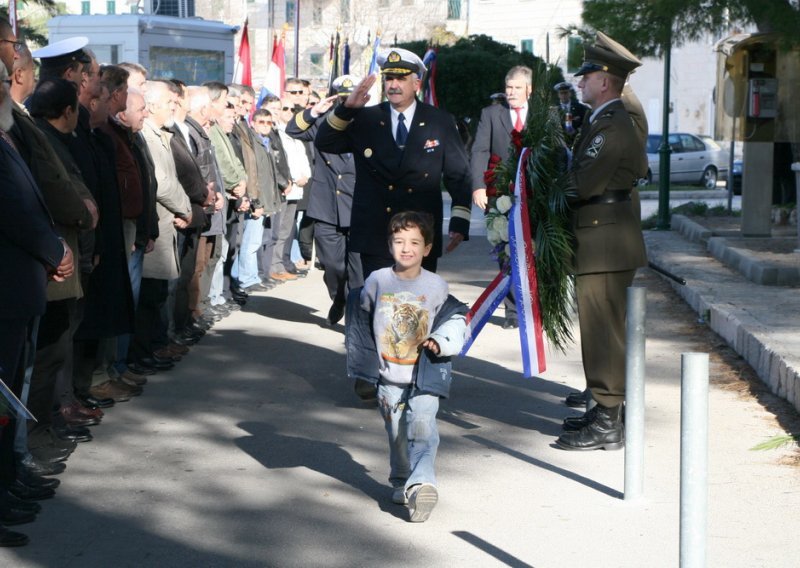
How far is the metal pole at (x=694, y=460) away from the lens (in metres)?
4.34

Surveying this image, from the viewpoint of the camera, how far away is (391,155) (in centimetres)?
864

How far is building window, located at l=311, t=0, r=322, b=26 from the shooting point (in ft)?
242

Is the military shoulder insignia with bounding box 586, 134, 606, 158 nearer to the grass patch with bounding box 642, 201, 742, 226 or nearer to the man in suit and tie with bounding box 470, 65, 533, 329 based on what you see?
the man in suit and tie with bounding box 470, 65, 533, 329

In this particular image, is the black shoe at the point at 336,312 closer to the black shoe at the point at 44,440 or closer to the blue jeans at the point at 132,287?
the blue jeans at the point at 132,287

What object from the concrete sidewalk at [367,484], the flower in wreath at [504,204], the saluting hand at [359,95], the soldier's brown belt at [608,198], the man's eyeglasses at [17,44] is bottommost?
the concrete sidewalk at [367,484]

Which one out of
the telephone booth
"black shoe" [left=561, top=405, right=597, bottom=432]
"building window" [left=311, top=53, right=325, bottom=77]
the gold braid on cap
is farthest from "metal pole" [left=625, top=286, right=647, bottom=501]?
"building window" [left=311, top=53, right=325, bottom=77]

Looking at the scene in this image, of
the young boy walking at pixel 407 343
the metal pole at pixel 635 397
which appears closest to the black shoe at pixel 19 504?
the young boy walking at pixel 407 343

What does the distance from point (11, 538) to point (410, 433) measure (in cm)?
185

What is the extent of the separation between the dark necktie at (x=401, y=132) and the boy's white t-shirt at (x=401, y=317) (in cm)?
220

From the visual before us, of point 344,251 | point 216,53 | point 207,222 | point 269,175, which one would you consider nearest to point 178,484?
point 207,222

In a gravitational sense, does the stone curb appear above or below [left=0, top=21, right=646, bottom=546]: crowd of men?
below

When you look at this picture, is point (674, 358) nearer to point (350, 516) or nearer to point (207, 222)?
point (207, 222)

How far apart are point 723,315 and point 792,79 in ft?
28.6

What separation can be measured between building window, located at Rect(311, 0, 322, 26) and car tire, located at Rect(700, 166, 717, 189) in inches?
1510
